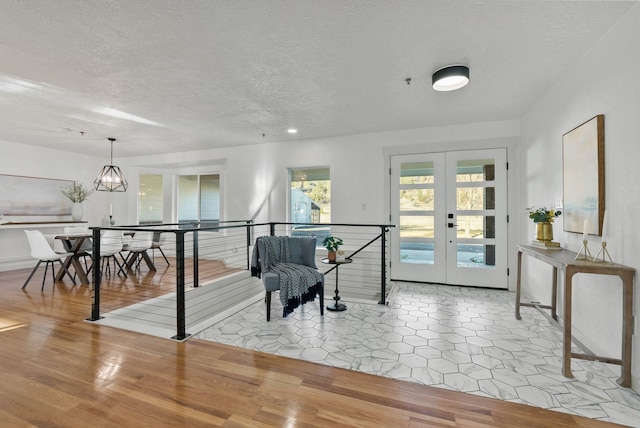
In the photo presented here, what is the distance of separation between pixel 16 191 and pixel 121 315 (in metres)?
4.49

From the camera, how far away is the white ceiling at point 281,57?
1926mm

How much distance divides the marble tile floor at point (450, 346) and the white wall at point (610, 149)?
1.05 feet

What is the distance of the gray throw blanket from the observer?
9.98 feet

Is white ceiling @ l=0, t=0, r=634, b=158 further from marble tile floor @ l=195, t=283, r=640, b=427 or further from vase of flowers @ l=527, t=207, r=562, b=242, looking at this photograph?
marble tile floor @ l=195, t=283, r=640, b=427

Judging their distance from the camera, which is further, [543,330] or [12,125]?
[12,125]

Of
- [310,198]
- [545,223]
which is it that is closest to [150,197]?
[310,198]

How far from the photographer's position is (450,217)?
4.49m

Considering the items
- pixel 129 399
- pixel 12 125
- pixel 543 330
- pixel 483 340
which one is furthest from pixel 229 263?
pixel 543 330

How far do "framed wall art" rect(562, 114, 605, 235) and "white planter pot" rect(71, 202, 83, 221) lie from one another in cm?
807

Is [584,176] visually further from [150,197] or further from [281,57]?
[150,197]

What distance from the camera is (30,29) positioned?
2088mm

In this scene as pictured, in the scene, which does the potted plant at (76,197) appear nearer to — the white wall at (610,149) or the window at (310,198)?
the window at (310,198)

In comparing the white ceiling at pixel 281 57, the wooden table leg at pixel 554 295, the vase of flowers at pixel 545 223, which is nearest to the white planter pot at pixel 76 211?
the white ceiling at pixel 281 57

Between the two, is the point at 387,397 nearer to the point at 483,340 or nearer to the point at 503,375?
the point at 503,375
